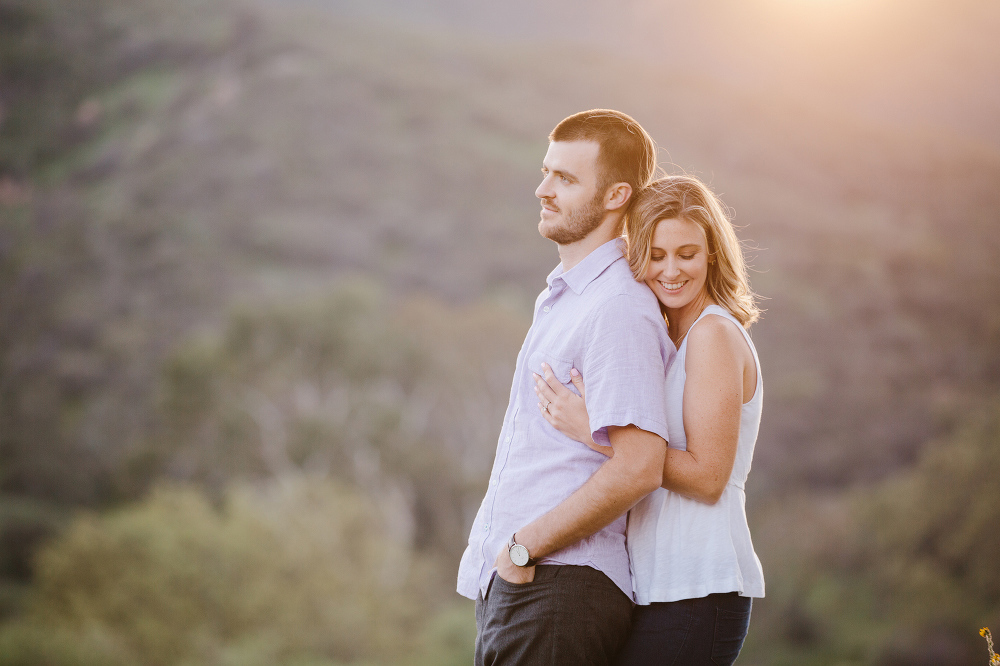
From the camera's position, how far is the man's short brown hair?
6.39 ft

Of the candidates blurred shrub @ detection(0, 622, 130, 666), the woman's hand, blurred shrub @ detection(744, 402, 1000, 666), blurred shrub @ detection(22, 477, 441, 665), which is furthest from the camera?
blurred shrub @ detection(22, 477, 441, 665)

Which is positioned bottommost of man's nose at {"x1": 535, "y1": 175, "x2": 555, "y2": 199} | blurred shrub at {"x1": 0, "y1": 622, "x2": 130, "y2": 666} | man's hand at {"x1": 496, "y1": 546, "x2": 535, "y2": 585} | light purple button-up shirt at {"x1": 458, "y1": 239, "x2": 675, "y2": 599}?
man's hand at {"x1": 496, "y1": 546, "x2": 535, "y2": 585}

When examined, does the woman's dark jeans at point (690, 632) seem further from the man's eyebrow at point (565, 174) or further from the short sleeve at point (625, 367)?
the man's eyebrow at point (565, 174)

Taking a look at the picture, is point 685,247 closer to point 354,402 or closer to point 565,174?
point 565,174

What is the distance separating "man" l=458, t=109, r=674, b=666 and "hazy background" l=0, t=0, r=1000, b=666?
14.6 meters

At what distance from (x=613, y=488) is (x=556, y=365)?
1.14 feet

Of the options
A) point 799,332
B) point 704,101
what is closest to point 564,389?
point 799,332

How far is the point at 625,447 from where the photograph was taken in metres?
1.66

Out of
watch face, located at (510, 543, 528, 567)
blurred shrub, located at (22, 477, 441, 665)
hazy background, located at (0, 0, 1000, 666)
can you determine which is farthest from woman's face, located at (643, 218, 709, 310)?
blurred shrub, located at (22, 477, 441, 665)

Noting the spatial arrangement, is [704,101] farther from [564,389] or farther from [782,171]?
[564,389]

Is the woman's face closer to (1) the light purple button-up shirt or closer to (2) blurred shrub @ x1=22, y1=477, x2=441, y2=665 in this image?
(1) the light purple button-up shirt

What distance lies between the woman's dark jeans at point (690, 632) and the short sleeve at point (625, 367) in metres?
0.41

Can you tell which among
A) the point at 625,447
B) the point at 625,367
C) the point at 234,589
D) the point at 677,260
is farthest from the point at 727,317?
the point at 234,589

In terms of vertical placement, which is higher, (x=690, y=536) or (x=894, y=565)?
(x=894, y=565)
